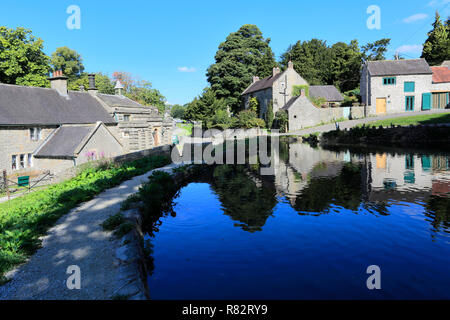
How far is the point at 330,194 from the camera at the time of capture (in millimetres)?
15531

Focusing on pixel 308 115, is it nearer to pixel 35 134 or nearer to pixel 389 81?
pixel 389 81

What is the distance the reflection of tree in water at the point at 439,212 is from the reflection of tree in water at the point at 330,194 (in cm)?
270

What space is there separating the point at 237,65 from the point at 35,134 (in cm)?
4298

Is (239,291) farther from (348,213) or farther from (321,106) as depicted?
(321,106)

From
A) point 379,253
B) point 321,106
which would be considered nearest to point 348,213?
point 379,253

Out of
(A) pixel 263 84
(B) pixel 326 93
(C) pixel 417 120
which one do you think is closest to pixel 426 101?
(C) pixel 417 120

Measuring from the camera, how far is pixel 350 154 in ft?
95.7

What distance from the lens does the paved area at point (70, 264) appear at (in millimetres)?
6141

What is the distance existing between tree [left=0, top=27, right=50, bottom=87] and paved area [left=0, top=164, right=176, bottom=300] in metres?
37.4

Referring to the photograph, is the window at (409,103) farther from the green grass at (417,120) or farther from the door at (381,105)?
the green grass at (417,120)

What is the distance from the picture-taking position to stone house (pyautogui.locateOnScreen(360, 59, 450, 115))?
43.0m

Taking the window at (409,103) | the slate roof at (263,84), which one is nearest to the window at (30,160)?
the slate roof at (263,84)

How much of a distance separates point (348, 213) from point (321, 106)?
4203 centimetres

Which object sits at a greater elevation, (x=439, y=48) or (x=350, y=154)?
(x=439, y=48)
